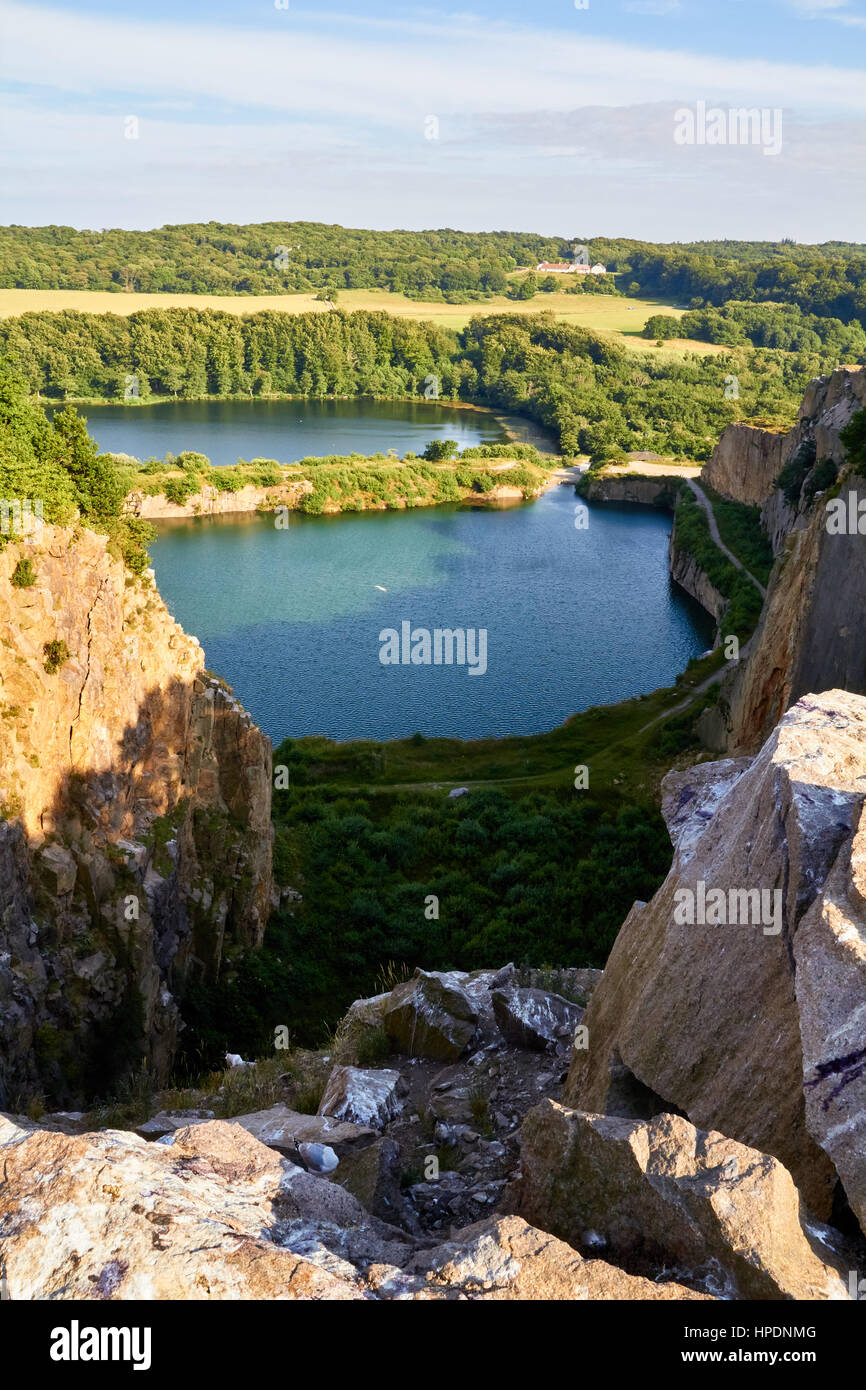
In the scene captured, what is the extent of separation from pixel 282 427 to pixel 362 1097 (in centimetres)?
12541

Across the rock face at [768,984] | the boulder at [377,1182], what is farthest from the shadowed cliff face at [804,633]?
the boulder at [377,1182]

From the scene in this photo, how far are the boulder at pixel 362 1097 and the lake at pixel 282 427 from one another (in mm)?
96916

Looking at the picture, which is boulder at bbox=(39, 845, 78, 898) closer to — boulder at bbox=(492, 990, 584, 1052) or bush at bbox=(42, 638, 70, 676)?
bush at bbox=(42, 638, 70, 676)

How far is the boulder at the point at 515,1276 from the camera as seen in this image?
21.6 ft

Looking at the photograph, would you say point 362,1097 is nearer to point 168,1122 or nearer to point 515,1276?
point 168,1122

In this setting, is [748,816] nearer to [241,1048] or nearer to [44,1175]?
[44,1175]

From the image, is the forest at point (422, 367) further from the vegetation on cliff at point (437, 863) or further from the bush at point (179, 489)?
the vegetation on cliff at point (437, 863)

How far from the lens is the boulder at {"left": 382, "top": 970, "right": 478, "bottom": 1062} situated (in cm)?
1606

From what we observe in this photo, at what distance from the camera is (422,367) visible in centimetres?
16725

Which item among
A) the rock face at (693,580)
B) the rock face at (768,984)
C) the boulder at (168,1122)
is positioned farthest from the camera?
the rock face at (693,580)

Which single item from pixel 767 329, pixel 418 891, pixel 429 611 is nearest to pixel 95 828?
pixel 418 891

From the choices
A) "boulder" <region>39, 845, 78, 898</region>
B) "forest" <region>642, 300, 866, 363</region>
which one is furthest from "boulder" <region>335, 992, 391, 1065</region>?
"forest" <region>642, 300, 866, 363</region>

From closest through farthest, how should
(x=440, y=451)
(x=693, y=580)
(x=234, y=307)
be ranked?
1. (x=693, y=580)
2. (x=440, y=451)
3. (x=234, y=307)

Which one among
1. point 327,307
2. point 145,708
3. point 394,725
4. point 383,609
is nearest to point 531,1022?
point 145,708
